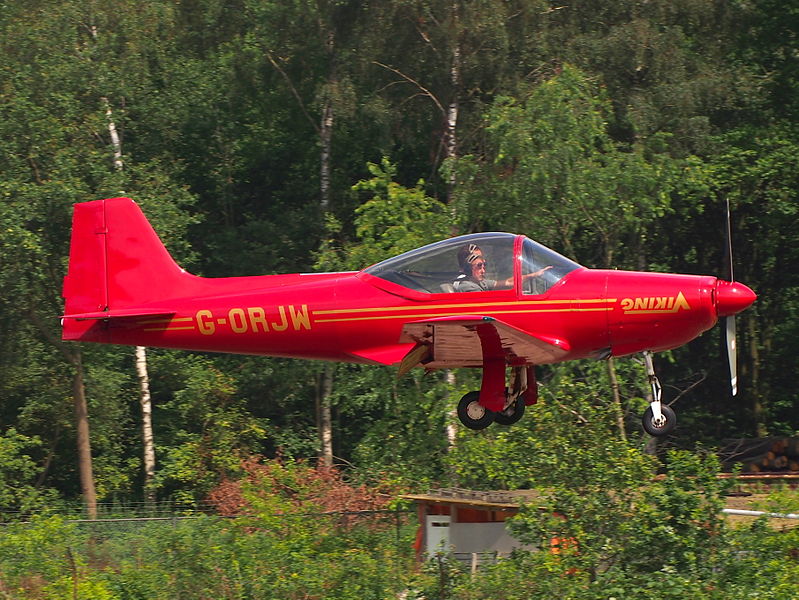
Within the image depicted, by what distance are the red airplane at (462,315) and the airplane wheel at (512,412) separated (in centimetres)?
1

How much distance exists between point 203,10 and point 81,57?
5323 mm

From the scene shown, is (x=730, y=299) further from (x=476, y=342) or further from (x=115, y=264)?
(x=115, y=264)

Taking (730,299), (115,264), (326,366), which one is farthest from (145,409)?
(730,299)

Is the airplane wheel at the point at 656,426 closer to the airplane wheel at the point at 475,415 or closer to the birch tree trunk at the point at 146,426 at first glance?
the airplane wheel at the point at 475,415

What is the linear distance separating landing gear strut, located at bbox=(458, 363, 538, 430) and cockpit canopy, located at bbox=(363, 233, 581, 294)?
35.7 inches

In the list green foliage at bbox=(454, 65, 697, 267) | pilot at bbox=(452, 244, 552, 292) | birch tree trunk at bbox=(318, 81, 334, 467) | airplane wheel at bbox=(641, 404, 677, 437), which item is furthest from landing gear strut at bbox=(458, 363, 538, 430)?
birch tree trunk at bbox=(318, 81, 334, 467)

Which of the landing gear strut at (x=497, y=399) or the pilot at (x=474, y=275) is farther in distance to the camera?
the landing gear strut at (x=497, y=399)

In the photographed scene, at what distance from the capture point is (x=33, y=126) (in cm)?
2670

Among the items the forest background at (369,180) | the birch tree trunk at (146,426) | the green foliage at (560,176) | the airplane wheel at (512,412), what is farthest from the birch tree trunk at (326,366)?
the airplane wheel at (512,412)

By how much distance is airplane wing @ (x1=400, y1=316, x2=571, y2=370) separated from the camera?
461 inches

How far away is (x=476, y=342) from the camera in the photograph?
12438 mm

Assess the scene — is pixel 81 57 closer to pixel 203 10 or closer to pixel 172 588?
pixel 203 10

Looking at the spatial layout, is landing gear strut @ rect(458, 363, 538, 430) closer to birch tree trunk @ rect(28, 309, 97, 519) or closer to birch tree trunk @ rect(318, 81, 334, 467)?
birch tree trunk @ rect(318, 81, 334, 467)

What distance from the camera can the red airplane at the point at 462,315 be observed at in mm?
12586
